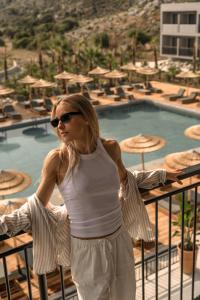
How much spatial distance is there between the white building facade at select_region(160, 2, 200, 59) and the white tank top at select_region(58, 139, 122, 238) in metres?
40.4

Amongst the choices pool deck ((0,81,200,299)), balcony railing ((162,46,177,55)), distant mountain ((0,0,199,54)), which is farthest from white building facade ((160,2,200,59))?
distant mountain ((0,0,199,54))

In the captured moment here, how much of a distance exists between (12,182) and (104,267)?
895 centimetres

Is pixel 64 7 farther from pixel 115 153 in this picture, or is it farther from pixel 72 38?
pixel 115 153

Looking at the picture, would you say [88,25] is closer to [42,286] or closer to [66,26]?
[66,26]

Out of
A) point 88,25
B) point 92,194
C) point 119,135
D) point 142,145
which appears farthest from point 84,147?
point 88,25

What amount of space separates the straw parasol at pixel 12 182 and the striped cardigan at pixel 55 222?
8.32 meters

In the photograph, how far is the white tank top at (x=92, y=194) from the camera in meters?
2.25

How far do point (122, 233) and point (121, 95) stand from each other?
25259 mm

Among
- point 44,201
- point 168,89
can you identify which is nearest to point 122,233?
point 44,201

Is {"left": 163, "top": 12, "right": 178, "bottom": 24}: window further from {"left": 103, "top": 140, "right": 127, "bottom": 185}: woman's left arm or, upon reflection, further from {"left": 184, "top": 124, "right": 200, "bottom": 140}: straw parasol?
{"left": 103, "top": 140, "right": 127, "bottom": 185}: woman's left arm

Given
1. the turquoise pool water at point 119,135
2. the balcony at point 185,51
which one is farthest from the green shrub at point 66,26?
the turquoise pool water at point 119,135

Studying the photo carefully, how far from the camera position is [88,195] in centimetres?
227

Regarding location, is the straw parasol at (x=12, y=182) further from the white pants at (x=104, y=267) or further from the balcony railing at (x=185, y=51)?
the balcony railing at (x=185, y=51)

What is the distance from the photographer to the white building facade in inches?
1610
